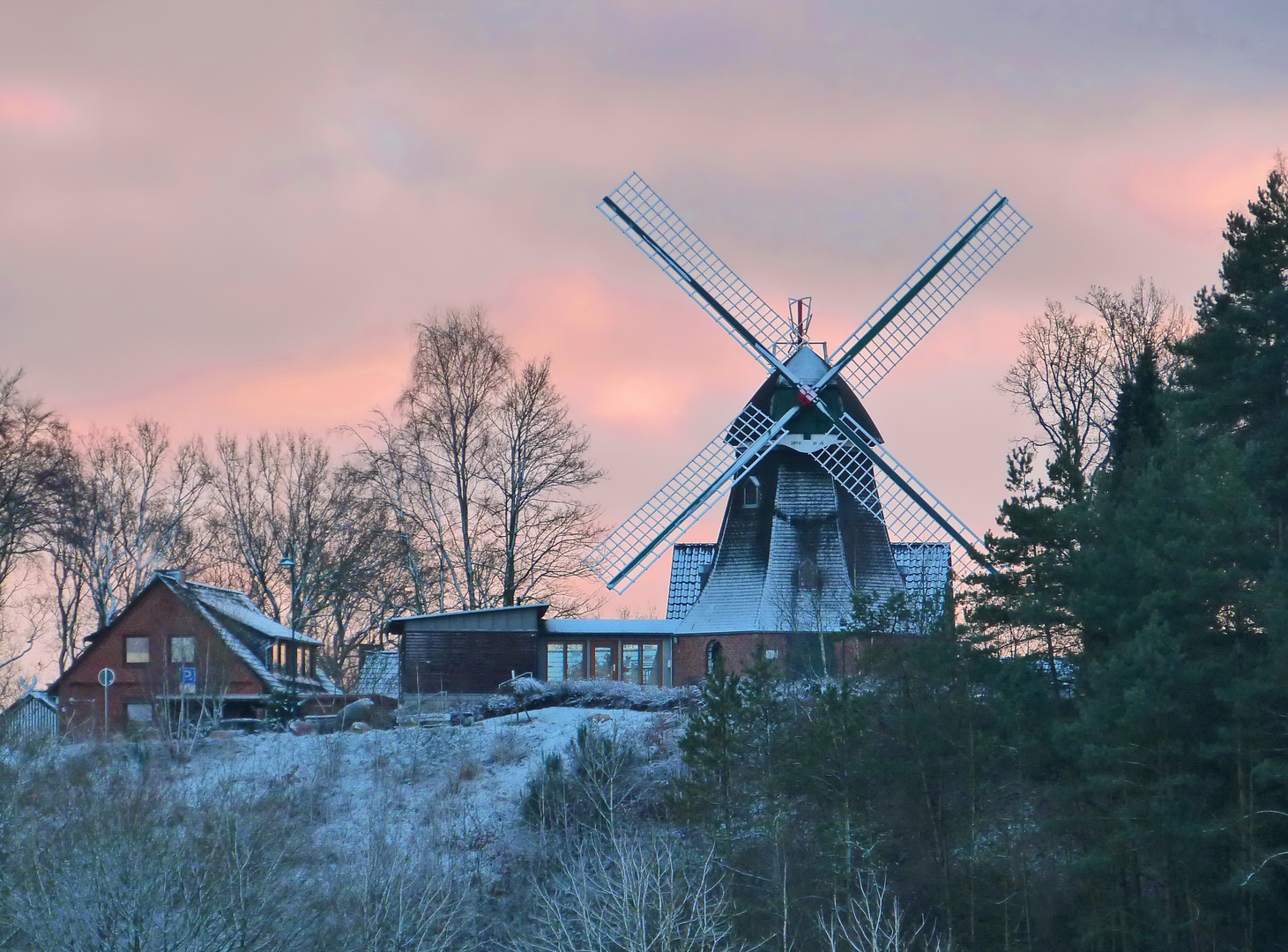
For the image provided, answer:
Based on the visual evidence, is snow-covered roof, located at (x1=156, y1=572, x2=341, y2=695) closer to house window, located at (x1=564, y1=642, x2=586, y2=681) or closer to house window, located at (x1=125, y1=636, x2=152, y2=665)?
house window, located at (x1=125, y1=636, x2=152, y2=665)

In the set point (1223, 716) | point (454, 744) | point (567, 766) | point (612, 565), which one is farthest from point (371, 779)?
point (1223, 716)

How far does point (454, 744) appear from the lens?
3894 cm

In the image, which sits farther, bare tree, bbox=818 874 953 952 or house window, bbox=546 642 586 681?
house window, bbox=546 642 586 681

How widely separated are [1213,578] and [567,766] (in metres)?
15.0

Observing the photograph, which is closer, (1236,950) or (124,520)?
(1236,950)

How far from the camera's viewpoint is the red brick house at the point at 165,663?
47.0 m

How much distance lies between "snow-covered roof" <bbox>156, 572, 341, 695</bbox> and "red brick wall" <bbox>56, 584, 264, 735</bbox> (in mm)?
272

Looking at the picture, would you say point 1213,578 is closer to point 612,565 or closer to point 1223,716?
point 1223,716

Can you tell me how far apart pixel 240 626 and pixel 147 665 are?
286 cm

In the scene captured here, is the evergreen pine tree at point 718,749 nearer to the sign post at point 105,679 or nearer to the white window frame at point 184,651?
the white window frame at point 184,651

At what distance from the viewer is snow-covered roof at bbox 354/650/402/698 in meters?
47.3

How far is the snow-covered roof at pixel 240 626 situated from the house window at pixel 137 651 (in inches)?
72.7

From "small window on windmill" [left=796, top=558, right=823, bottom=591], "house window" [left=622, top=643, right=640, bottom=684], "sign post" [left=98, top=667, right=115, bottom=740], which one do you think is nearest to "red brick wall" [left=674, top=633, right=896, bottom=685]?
"house window" [left=622, top=643, right=640, bottom=684]

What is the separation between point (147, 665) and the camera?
4753 cm
